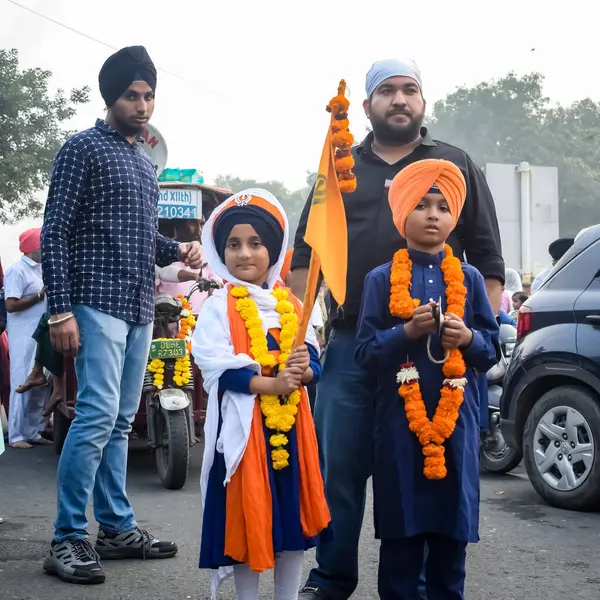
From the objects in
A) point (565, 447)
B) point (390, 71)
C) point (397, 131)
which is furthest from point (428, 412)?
point (565, 447)

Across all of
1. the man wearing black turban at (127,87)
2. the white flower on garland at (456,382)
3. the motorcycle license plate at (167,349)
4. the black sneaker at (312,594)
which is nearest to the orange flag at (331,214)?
the white flower on garland at (456,382)

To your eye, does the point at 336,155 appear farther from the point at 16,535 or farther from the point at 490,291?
the point at 16,535

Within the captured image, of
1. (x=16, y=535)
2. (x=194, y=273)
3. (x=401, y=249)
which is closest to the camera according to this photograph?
(x=401, y=249)

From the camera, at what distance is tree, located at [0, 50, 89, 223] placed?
30.2 meters

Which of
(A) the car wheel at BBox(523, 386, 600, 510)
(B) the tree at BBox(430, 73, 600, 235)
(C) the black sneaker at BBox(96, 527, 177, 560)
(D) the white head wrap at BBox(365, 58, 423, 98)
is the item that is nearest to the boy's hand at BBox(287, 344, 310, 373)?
(D) the white head wrap at BBox(365, 58, 423, 98)

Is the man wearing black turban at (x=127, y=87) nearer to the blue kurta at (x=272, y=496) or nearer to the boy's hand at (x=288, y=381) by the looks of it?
the blue kurta at (x=272, y=496)

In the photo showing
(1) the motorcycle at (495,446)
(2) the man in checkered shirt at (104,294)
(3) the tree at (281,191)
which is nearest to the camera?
(2) the man in checkered shirt at (104,294)

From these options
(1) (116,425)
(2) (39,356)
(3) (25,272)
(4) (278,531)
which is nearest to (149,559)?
(1) (116,425)

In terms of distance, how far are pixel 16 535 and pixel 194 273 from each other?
186cm

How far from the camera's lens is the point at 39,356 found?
8484 millimetres

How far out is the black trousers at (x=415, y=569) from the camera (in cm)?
359

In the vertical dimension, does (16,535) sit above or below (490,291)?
below

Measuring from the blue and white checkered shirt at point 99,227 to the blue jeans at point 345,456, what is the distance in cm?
126

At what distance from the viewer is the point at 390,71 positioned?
162 inches
